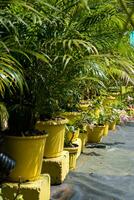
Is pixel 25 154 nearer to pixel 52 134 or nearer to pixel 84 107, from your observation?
pixel 52 134

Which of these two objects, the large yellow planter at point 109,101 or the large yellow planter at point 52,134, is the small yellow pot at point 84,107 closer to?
the large yellow planter at point 109,101

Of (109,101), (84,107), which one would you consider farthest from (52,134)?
(109,101)

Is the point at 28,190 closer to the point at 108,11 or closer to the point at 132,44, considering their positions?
the point at 108,11

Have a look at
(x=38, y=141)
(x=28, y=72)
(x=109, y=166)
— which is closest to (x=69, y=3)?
(x=28, y=72)

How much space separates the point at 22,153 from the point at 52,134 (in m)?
0.62

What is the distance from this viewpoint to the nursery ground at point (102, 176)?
2.84 m

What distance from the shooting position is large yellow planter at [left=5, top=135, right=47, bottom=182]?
8.04 ft

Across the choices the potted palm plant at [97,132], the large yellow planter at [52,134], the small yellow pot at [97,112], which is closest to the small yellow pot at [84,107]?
the small yellow pot at [97,112]

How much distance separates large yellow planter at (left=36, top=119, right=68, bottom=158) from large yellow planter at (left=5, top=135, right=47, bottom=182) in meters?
0.53

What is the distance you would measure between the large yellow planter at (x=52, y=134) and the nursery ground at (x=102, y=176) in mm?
264

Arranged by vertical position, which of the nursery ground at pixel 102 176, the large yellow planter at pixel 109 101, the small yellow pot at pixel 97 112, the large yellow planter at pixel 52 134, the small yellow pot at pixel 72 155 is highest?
the large yellow planter at pixel 109 101

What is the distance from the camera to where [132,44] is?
3.15m

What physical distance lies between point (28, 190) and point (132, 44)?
145 cm

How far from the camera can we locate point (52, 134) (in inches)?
120
